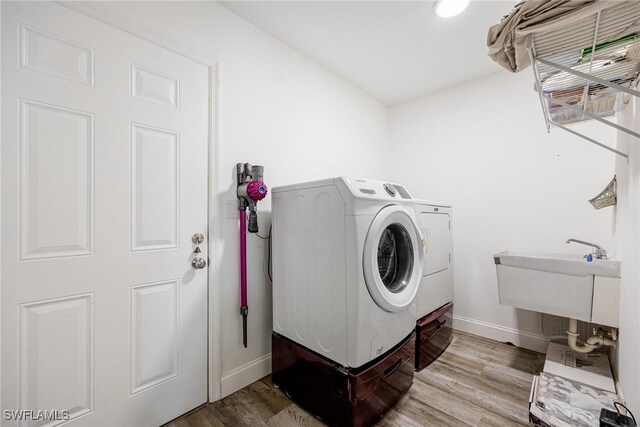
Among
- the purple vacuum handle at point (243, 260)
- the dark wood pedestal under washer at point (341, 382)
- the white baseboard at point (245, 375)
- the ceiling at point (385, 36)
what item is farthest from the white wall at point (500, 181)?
the purple vacuum handle at point (243, 260)

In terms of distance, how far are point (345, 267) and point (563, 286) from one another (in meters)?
1.43

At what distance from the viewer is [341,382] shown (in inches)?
53.1

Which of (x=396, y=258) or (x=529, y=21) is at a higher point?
(x=529, y=21)

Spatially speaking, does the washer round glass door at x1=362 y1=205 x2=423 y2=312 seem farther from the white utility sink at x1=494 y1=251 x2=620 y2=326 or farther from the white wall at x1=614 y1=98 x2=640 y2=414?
the white wall at x1=614 y1=98 x2=640 y2=414

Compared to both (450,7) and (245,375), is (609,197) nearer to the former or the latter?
(450,7)

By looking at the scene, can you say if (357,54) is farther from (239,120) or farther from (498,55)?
(498,55)

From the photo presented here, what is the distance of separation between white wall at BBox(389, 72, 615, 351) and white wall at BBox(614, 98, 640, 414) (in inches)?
22.0

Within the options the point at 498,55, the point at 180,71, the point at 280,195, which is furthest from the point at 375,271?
the point at 180,71

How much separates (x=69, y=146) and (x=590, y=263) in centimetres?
276

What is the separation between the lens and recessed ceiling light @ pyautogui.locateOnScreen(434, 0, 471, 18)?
160cm

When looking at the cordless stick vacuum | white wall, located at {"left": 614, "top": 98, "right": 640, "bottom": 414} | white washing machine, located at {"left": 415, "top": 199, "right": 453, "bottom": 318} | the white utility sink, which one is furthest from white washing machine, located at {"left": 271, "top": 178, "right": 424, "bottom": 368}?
white wall, located at {"left": 614, "top": 98, "right": 640, "bottom": 414}

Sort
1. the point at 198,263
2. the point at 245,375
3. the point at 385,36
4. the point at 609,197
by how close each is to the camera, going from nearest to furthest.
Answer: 1. the point at 198,263
2. the point at 609,197
3. the point at 245,375
4. the point at 385,36

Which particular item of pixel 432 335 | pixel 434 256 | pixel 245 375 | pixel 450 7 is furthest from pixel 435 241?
pixel 245 375

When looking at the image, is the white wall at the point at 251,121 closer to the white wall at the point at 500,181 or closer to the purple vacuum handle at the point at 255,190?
the purple vacuum handle at the point at 255,190
